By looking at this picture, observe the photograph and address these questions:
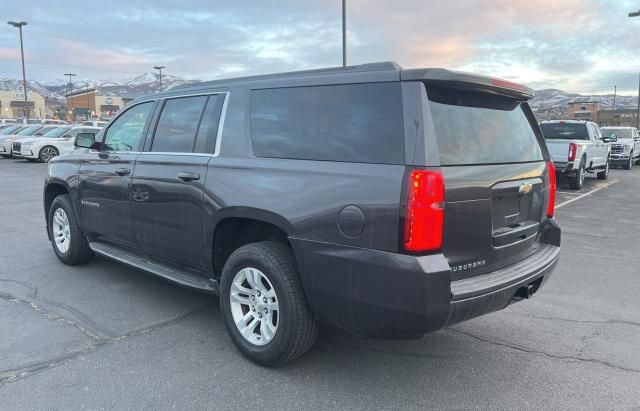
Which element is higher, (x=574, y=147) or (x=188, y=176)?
(x=574, y=147)

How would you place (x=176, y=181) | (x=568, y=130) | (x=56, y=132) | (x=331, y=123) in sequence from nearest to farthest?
(x=331, y=123), (x=176, y=181), (x=568, y=130), (x=56, y=132)

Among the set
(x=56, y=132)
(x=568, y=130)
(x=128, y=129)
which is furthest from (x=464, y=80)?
(x=56, y=132)

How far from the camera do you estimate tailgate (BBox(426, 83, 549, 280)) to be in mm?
2834

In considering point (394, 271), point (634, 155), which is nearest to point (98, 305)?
point (394, 271)

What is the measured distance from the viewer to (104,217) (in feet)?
15.9

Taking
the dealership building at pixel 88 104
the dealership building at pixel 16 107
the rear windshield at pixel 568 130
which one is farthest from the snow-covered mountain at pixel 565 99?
the dealership building at pixel 16 107

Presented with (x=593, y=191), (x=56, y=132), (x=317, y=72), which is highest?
(x=56, y=132)

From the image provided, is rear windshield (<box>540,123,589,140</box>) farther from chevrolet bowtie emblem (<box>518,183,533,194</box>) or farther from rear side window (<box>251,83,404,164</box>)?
rear side window (<box>251,83,404,164</box>)

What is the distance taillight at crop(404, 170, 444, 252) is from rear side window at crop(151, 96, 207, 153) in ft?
6.70

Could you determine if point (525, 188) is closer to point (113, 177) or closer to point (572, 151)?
point (113, 177)

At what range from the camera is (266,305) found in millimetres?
3342

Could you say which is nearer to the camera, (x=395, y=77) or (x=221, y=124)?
(x=395, y=77)

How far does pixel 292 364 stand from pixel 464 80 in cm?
213

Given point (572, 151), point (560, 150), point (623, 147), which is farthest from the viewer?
point (623, 147)
